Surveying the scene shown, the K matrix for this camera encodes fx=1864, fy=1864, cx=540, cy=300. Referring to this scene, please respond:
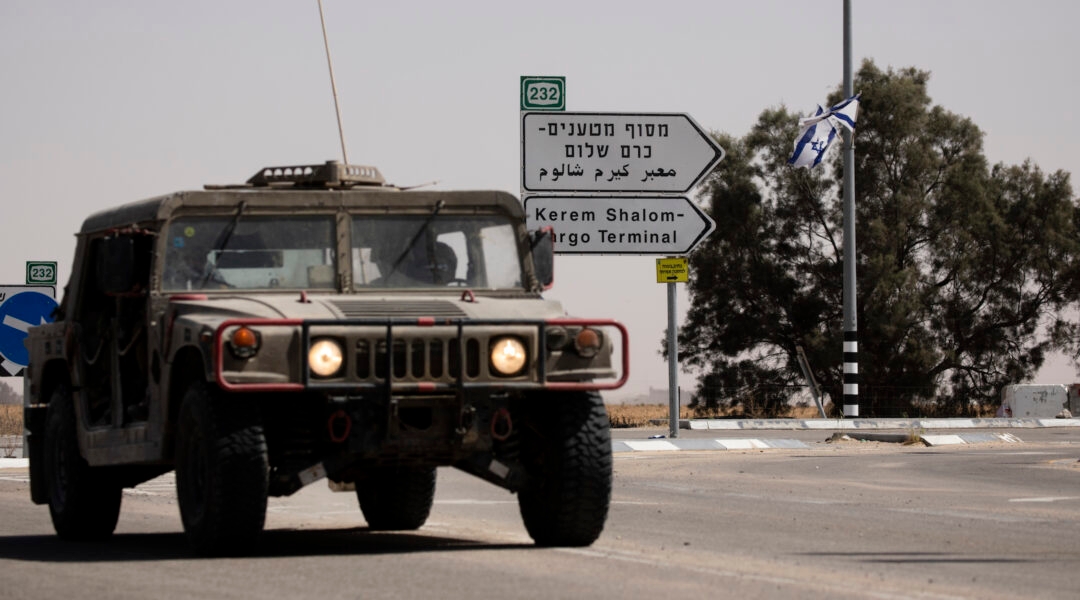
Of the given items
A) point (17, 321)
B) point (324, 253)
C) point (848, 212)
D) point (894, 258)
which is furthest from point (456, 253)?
point (894, 258)

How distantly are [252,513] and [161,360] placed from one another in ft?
4.28

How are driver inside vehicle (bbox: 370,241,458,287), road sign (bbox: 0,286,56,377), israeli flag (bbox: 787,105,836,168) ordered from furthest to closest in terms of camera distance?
israeli flag (bbox: 787,105,836,168) → road sign (bbox: 0,286,56,377) → driver inside vehicle (bbox: 370,241,458,287)

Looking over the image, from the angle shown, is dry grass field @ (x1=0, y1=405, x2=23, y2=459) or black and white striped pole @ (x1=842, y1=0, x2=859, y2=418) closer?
dry grass field @ (x1=0, y1=405, x2=23, y2=459)

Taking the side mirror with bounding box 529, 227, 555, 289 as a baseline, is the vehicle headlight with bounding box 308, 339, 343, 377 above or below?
below

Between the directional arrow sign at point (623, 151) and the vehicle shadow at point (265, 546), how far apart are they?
39.6ft

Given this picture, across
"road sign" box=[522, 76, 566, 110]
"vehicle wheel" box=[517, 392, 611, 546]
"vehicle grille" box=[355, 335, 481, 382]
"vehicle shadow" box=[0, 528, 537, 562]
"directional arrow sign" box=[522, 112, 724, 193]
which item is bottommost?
"vehicle shadow" box=[0, 528, 537, 562]

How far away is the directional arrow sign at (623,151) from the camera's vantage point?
79.0 ft

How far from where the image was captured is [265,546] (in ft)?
35.9

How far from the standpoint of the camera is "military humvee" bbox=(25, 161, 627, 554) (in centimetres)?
982

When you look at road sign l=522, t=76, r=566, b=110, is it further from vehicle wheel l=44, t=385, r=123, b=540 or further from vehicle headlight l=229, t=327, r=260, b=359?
vehicle headlight l=229, t=327, r=260, b=359

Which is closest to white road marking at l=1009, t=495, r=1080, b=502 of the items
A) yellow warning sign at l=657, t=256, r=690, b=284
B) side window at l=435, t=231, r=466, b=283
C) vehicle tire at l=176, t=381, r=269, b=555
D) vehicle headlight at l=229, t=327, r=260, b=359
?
side window at l=435, t=231, r=466, b=283

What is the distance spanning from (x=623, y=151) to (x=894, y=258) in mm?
26997

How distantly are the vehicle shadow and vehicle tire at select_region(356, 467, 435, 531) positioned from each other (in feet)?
0.61

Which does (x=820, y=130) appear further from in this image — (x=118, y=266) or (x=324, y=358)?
(x=324, y=358)
